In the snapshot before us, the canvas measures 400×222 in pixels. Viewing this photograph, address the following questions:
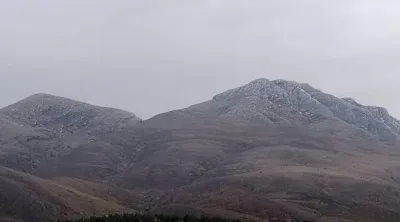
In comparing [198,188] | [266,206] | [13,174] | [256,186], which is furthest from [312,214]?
[13,174]

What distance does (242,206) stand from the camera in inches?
6275

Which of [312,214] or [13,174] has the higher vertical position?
[13,174]

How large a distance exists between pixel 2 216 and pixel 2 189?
18.2 metres

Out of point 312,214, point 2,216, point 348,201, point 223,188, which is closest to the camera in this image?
point 2,216

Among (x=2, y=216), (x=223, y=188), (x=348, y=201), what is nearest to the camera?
(x=2, y=216)

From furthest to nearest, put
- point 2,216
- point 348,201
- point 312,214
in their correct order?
point 348,201
point 312,214
point 2,216

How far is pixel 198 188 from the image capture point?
191m

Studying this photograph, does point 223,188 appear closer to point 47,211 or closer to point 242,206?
point 242,206

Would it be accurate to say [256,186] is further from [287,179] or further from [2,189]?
[2,189]

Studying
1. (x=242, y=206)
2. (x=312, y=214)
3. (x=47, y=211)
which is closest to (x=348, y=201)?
(x=312, y=214)

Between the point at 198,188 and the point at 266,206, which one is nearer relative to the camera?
the point at 266,206

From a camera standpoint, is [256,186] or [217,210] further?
[256,186]

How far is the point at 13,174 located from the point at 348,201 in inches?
4448

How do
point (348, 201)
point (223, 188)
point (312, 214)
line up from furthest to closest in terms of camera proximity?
point (223, 188) → point (348, 201) → point (312, 214)
